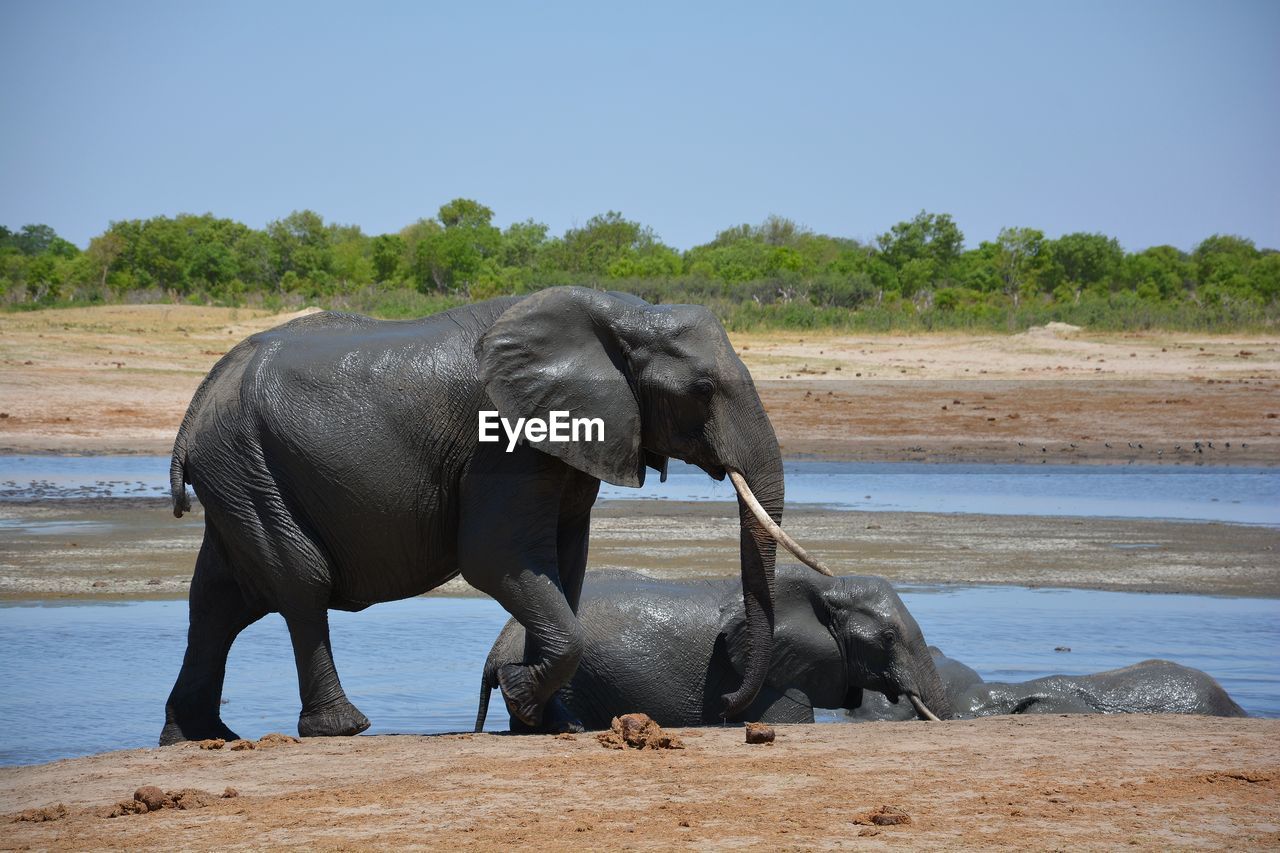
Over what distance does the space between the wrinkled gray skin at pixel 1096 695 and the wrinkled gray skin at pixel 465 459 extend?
4.93ft

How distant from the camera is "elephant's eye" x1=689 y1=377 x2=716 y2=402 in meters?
6.56

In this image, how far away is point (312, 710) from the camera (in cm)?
685

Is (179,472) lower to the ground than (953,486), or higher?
higher

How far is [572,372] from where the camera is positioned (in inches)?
263

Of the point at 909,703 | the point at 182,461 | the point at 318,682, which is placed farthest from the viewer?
the point at 909,703

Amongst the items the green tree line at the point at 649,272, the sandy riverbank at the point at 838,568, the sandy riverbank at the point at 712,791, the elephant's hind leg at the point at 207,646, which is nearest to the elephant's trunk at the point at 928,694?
the sandy riverbank at the point at 838,568

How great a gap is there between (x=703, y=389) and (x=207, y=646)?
2477 millimetres

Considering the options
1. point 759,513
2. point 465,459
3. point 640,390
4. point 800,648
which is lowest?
point 800,648

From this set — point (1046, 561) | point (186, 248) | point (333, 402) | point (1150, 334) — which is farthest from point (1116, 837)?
point (186, 248)

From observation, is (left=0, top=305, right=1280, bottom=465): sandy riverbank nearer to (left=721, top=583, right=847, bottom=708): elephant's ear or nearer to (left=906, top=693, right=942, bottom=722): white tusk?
(left=721, top=583, right=847, bottom=708): elephant's ear

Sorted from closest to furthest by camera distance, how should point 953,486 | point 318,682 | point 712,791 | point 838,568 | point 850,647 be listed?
1. point 712,791
2. point 318,682
3. point 850,647
4. point 838,568
5. point 953,486

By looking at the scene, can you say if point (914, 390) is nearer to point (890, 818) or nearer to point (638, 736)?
point (638, 736)

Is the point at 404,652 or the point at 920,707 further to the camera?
the point at 404,652

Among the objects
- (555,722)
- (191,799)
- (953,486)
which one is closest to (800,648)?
(555,722)
